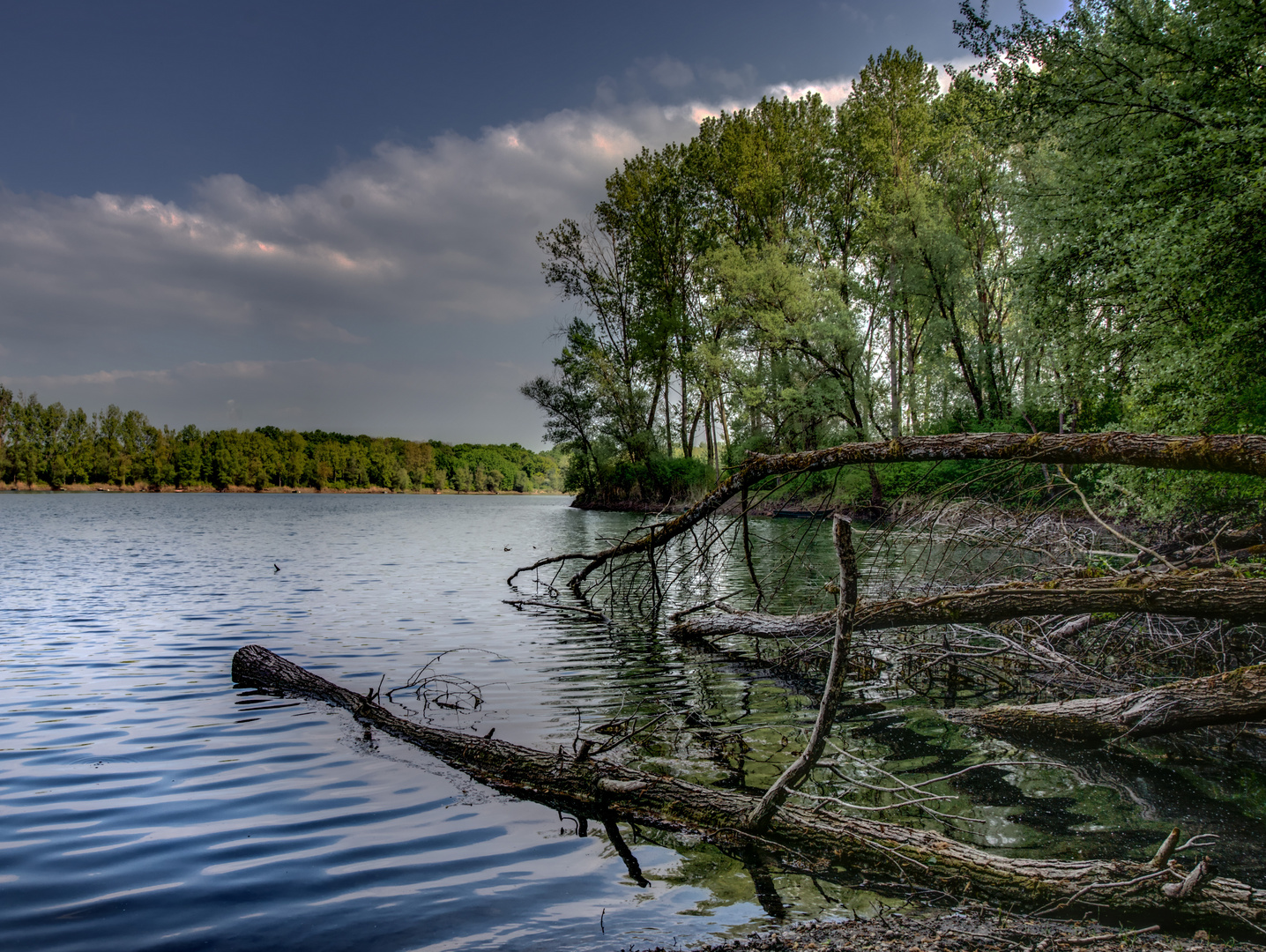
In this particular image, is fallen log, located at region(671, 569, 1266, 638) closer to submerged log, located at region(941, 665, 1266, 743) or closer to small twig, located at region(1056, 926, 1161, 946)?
submerged log, located at region(941, 665, 1266, 743)

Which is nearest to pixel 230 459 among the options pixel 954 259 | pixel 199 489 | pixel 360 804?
pixel 199 489

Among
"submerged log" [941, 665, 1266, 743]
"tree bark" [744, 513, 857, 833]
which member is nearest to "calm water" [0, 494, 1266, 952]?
"submerged log" [941, 665, 1266, 743]

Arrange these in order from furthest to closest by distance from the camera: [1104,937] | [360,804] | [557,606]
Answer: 1. [557,606]
2. [360,804]
3. [1104,937]

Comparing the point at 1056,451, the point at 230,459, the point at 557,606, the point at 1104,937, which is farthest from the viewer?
the point at 230,459

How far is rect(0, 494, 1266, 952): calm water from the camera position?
356cm

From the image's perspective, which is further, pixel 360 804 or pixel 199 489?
pixel 199 489

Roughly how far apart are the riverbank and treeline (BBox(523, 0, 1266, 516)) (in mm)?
4964

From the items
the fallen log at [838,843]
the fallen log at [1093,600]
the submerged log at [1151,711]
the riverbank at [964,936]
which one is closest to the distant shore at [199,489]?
the fallen log at [838,843]

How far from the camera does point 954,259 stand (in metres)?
32.1

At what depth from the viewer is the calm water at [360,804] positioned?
3.56m

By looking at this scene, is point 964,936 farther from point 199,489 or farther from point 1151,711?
point 199,489

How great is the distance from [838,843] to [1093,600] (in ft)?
11.0

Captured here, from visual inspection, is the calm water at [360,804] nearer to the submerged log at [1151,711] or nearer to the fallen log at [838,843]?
the fallen log at [838,843]

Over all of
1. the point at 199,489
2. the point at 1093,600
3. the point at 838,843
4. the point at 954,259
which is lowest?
the point at 838,843
